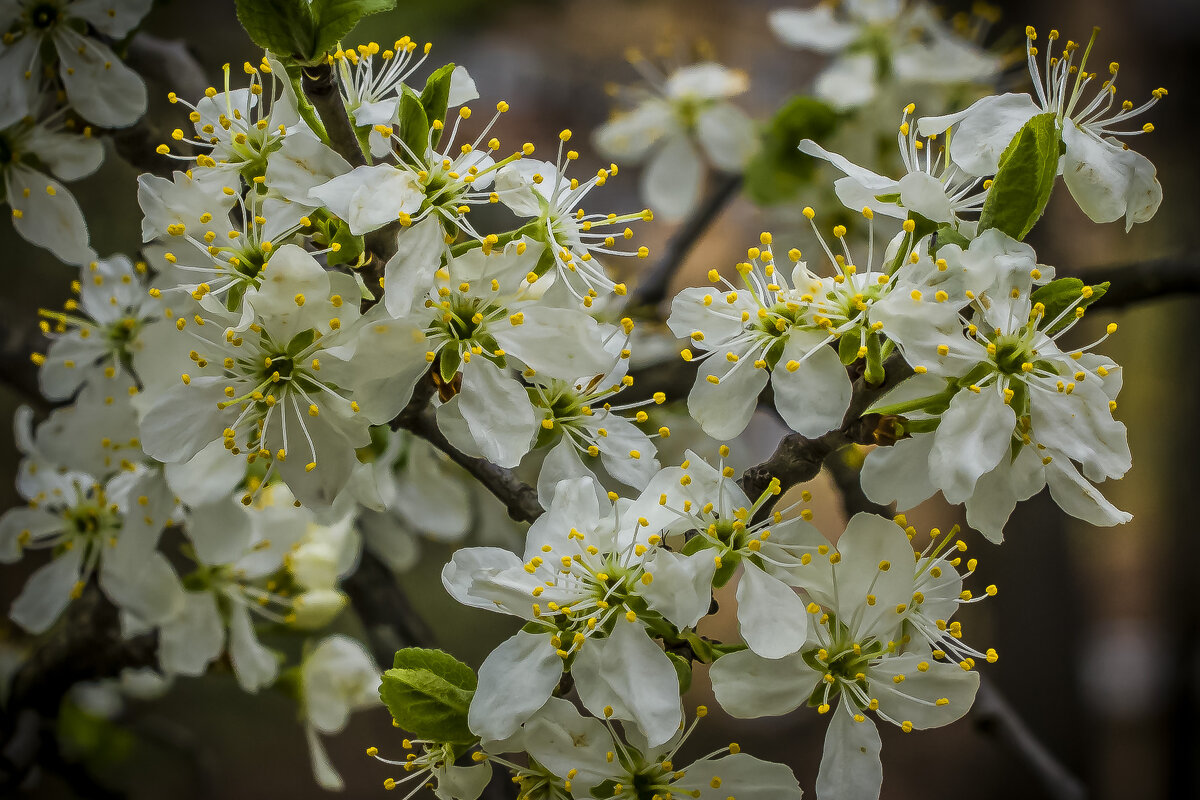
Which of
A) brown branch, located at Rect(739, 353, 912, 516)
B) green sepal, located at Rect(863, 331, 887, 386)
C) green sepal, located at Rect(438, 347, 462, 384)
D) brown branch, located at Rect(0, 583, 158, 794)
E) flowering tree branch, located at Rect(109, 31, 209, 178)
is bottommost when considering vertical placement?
brown branch, located at Rect(0, 583, 158, 794)

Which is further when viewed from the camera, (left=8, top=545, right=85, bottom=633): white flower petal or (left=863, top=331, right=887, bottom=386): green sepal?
(left=8, top=545, right=85, bottom=633): white flower petal

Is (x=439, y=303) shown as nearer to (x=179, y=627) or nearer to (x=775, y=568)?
(x=775, y=568)

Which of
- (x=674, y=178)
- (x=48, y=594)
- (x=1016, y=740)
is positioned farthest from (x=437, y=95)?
(x=1016, y=740)

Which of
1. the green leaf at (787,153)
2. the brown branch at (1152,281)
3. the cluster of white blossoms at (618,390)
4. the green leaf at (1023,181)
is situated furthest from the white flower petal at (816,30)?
the green leaf at (1023,181)

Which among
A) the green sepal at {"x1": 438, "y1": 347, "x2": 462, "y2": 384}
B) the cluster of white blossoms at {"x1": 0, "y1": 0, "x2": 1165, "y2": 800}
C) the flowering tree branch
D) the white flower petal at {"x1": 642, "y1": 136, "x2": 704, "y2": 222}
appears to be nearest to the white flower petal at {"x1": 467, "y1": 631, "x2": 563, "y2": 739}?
the cluster of white blossoms at {"x1": 0, "y1": 0, "x2": 1165, "y2": 800}

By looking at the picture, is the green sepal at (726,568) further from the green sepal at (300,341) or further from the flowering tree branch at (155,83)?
the flowering tree branch at (155,83)

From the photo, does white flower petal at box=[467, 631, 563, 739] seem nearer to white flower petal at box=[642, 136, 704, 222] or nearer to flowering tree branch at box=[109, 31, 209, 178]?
flowering tree branch at box=[109, 31, 209, 178]
